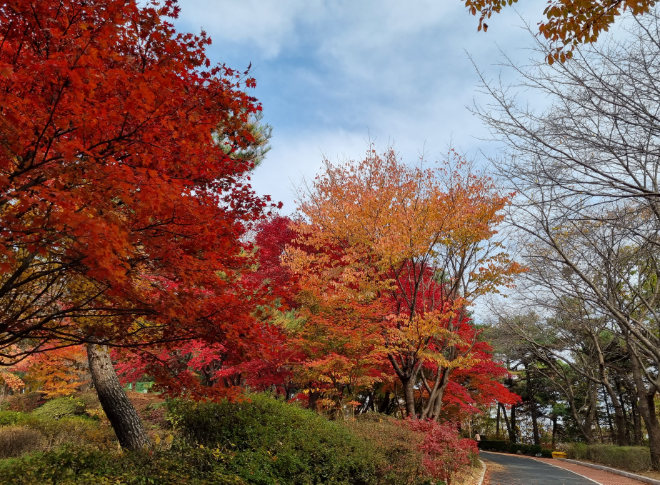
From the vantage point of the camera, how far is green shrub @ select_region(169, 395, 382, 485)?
5488mm

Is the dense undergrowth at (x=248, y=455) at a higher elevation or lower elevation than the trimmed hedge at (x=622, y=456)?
higher

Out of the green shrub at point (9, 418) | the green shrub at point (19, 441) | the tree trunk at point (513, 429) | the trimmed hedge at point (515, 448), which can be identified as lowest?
the trimmed hedge at point (515, 448)

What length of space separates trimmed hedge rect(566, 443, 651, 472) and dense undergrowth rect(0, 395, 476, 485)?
468 inches

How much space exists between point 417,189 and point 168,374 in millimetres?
10285

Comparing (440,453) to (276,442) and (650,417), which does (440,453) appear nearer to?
(276,442)

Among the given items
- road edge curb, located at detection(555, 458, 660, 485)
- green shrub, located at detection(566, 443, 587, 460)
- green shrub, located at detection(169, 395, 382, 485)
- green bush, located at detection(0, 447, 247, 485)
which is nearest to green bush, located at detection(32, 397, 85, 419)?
green shrub, located at detection(169, 395, 382, 485)

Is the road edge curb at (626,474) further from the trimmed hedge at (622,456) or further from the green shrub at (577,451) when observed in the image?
the green shrub at (577,451)

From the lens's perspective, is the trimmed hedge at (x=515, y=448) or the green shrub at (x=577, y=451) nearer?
the green shrub at (x=577, y=451)

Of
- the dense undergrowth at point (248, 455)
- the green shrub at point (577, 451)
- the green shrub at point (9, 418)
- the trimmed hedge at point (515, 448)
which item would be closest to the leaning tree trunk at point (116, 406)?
the dense undergrowth at point (248, 455)

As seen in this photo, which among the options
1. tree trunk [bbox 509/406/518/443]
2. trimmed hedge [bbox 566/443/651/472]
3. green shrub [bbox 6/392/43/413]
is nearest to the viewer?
trimmed hedge [bbox 566/443/651/472]

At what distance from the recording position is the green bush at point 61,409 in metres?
16.5

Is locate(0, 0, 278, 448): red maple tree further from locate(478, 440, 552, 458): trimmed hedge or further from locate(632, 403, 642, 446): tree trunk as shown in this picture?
locate(478, 440, 552, 458): trimmed hedge

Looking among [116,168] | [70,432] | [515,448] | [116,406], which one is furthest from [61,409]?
[515,448]

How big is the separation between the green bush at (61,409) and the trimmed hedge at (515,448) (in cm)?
2865
